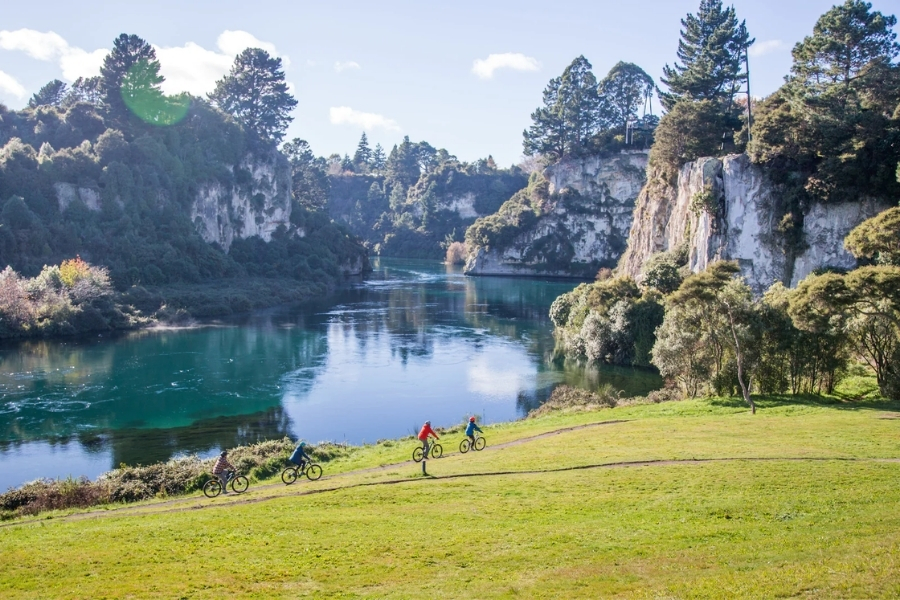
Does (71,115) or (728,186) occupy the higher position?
(71,115)

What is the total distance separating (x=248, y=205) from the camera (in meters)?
130

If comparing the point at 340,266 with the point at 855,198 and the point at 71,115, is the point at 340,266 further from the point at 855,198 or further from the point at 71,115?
the point at 855,198

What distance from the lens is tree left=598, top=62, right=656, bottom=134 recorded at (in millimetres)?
137875

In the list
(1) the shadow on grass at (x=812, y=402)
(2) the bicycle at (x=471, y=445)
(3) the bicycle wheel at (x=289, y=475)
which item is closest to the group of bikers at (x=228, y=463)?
(3) the bicycle wheel at (x=289, y=475)

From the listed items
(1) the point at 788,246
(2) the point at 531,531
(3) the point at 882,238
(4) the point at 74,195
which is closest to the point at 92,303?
(4) the point at 74,195

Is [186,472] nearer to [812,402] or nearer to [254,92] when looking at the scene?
[812,402]

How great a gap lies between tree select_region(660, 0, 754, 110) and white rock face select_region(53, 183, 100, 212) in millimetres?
80594

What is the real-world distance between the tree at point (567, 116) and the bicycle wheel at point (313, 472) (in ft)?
411

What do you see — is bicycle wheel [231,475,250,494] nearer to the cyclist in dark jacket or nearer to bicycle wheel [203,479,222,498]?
bicycle wheel [203,479,222,498]

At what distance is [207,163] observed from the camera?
121 m

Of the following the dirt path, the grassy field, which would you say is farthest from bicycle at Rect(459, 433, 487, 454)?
the dirt path

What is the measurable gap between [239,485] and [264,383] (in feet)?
102

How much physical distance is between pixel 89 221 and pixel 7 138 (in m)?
28.8

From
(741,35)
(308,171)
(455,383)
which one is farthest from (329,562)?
(308,171)
